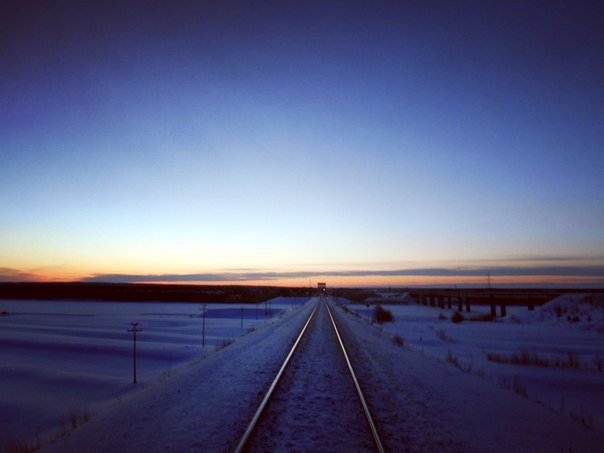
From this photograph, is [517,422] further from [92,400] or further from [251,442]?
[92,400]

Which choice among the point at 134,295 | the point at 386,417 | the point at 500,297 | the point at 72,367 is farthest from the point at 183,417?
the point at 134,295

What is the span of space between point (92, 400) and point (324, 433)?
9008 millimetres

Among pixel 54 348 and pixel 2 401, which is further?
pixel 54 348

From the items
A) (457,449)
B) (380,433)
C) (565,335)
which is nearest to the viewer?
(457,449)

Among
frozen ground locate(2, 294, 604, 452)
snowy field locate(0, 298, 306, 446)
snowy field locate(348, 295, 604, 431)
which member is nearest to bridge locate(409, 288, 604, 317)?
snowy field locate(348, 295, 604, 431)

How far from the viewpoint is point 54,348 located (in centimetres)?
2141

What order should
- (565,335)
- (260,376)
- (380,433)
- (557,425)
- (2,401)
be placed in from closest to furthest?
1. (380,433)
2. (557,425)
3. (260,376)
4. (2,401)
5. (565,335)

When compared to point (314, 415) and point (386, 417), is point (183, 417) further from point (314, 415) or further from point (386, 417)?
point (386, 417)

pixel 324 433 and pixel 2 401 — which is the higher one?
pixel 324 433

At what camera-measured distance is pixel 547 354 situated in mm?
17266

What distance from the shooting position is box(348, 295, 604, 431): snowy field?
10102mm

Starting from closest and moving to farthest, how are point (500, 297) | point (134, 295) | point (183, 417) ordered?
point (183, 417)
point (500, 297)
point (134, 295)

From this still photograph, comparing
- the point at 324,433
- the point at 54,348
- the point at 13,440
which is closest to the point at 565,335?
the point at 324,433

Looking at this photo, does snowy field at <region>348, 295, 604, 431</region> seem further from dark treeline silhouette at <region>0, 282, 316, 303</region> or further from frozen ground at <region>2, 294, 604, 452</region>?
dark treeline silhouette at <region>0, 282, 316, 303</region>
